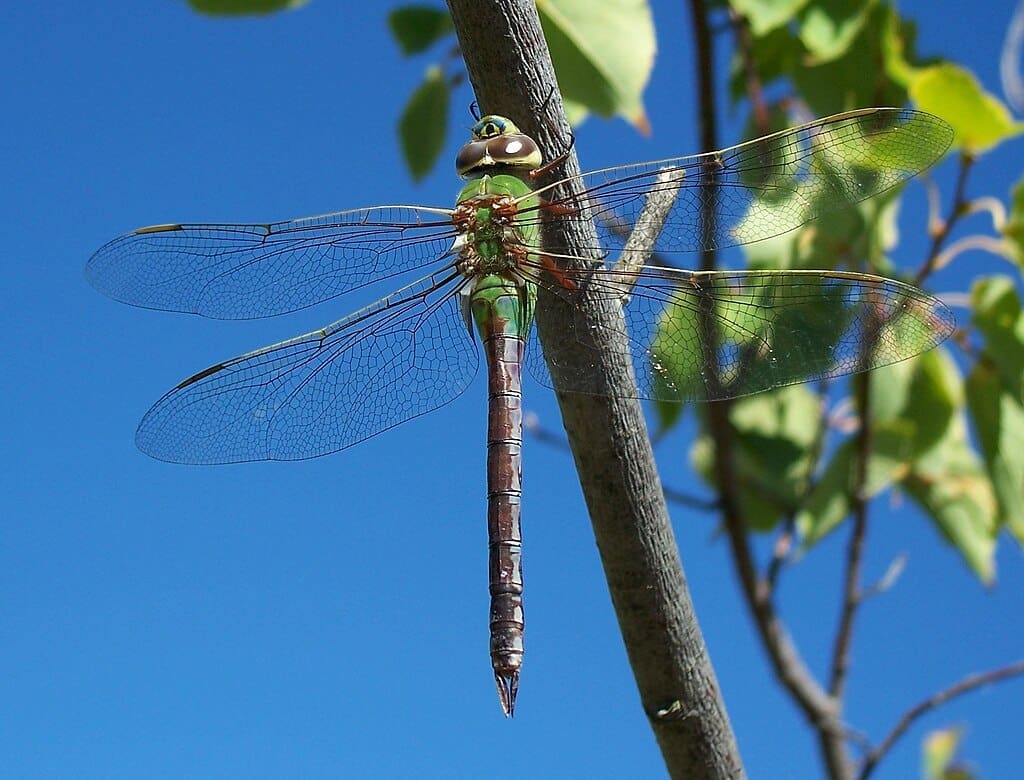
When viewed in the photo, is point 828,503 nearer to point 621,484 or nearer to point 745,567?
point 745,567

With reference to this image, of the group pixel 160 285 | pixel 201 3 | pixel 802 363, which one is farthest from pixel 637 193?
pixel 201 3

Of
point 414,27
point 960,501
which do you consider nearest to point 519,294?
point 414,27

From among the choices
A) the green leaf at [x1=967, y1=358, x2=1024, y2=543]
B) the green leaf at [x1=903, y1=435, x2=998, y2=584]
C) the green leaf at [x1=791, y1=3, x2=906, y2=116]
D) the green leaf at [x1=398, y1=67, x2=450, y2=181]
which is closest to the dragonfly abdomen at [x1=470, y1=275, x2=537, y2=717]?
the green leaf at [x1=398, y1=67, x2=450, y2=181]

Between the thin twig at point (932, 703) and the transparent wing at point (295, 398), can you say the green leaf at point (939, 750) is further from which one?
the transparent wing at point (295, 398)

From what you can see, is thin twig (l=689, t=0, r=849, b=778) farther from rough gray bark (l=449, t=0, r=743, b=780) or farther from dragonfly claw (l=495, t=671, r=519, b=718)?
dragonfly claw (l=495, t=671, r=519, b=718)

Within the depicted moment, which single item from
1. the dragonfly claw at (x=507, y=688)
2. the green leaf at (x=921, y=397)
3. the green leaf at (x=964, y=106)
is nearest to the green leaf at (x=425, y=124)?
the green leaf at (x=964, y=106)

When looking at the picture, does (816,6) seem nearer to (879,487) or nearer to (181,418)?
(879,487)
